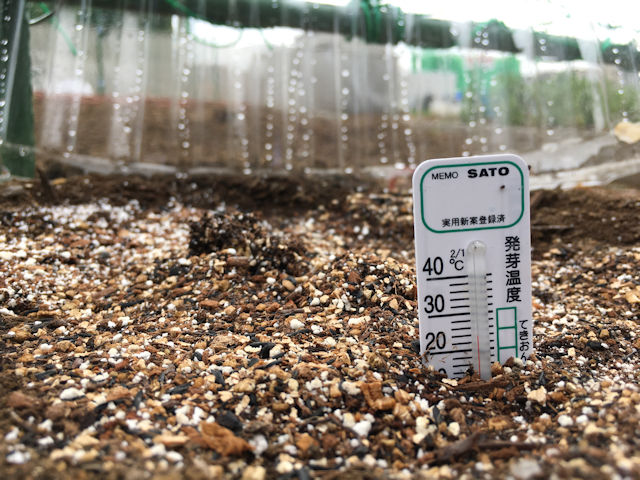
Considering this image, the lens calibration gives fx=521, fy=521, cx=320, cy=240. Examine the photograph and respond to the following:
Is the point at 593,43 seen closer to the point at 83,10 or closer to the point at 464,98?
the point at 464,98

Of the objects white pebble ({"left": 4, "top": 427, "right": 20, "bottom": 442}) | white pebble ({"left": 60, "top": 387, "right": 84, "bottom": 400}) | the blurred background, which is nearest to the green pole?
the blurred background

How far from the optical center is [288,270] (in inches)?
81.7

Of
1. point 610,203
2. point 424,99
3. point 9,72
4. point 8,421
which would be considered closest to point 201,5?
point 9,72

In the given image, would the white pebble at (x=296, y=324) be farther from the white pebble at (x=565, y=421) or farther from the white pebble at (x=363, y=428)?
the white pebble at (x=565, y=421)

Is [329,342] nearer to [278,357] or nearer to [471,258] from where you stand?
[278,357]

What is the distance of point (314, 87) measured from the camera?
11.4 ft

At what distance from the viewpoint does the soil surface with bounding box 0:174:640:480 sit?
3.51 ft

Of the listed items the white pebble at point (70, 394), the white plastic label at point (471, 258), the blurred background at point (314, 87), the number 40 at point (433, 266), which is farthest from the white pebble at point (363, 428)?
the blurred background at point (314, 87)

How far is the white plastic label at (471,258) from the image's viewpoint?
4.41ft

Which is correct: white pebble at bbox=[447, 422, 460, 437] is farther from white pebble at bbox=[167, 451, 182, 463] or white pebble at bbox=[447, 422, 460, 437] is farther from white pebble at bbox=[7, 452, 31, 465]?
white pebble at bbox=[7, 452, 31, 465]

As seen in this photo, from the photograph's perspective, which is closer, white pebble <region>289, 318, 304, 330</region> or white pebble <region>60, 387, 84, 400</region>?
white pebble <region>60, 387, 84, 400</region>

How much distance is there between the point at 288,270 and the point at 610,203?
5.73ft

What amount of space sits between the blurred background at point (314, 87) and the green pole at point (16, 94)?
0.8 inches

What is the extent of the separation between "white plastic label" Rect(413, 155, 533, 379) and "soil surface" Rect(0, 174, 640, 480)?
3.3 inches
